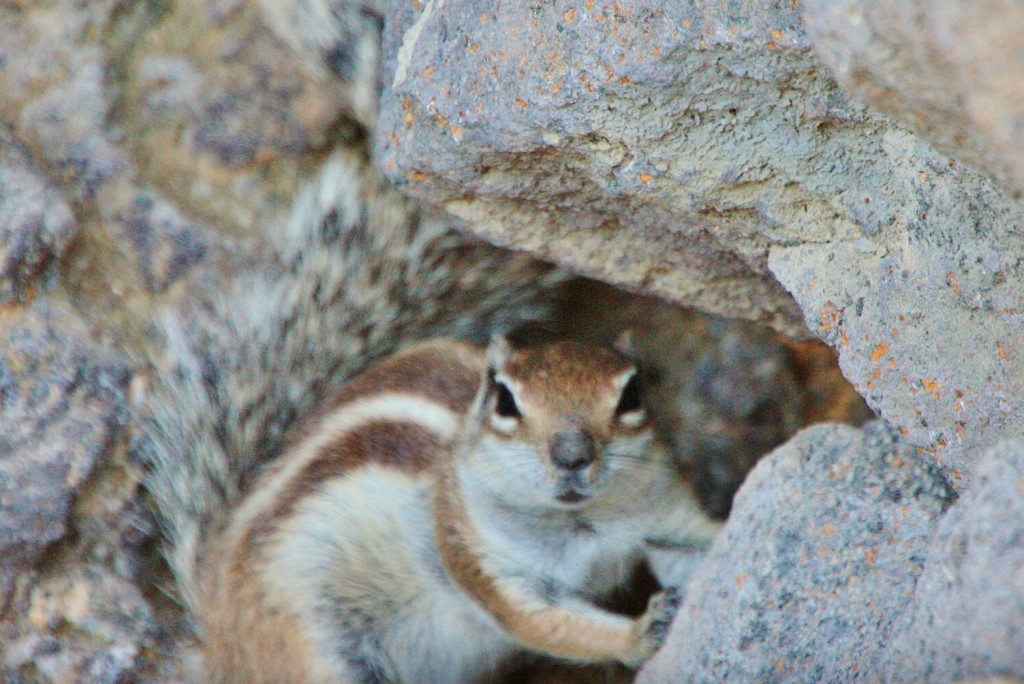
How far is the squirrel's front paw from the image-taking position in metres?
2.27

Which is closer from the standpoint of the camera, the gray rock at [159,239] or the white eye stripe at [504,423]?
the white eye stripe at [504,423]

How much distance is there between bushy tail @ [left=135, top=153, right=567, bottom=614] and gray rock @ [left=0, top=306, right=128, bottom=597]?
113mm

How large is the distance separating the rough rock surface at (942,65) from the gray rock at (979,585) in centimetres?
34

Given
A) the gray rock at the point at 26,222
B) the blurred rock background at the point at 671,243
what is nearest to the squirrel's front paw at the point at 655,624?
the blurred rock background at the point at 671,243

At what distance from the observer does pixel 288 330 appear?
2.67 m

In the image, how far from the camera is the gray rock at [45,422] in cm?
248

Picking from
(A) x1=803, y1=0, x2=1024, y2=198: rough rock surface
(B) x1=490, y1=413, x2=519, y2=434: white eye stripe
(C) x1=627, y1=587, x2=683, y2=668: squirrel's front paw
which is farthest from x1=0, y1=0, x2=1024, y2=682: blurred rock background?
(B) x1=490, y1=413, x2=519, y2=434: white eye stripe

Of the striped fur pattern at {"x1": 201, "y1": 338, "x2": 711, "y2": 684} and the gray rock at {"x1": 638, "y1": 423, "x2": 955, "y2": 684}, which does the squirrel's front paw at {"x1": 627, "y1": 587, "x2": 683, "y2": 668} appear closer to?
the striped fur pattern at {"x1": 201, "y1": 338, "x2": 711, "y2": 684}

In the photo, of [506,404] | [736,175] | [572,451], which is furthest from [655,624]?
[736,175]

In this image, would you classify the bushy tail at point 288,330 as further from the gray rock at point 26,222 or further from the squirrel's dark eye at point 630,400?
the squirrel's dark eye at point 630,400

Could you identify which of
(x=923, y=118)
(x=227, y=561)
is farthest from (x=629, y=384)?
(x=923, y=118)

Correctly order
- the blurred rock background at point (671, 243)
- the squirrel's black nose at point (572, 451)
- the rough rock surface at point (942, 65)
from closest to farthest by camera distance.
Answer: the rough rock surface at point (942, 65) < the blurred rock background at point (671, 243) < the squirrel's black nose at point (572, 451)

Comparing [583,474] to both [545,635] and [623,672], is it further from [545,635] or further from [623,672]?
[623,672]

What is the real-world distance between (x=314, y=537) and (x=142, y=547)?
46 cm
